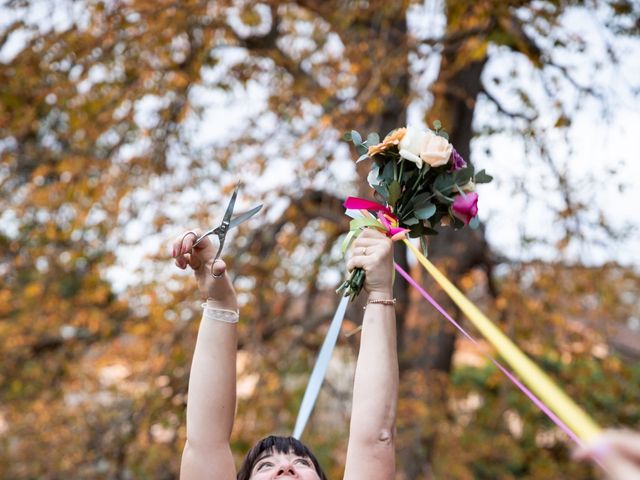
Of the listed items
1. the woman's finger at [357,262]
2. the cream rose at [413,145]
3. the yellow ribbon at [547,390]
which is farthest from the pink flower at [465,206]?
the yellow ribbon at [547,390]

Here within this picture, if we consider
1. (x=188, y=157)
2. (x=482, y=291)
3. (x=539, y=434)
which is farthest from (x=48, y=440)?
(x=539, y=434)

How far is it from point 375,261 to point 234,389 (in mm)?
464

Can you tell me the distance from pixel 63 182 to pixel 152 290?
2.95ft

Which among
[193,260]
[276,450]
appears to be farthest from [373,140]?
[276,450]

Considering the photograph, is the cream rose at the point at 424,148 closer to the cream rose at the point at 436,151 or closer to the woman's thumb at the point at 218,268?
the cream rose at the point at 436,151

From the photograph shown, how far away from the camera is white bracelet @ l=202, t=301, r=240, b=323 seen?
228 cm

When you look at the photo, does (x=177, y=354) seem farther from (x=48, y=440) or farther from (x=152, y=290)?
(x=48, y=440)

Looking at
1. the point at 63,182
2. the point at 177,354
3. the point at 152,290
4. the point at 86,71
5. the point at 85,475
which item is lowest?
the point at 85,475

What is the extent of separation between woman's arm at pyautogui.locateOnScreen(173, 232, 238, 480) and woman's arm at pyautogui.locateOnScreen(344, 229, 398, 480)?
327 mm

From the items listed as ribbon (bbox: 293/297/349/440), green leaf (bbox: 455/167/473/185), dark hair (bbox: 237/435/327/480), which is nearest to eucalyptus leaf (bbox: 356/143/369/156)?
green leaf (bbox: 455/167/473/185)

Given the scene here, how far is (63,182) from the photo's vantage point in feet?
19.6

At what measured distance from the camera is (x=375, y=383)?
2033 millimetres

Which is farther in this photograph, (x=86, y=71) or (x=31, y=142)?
(x=31, y=142)

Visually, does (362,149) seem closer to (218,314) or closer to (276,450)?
(218,314)
